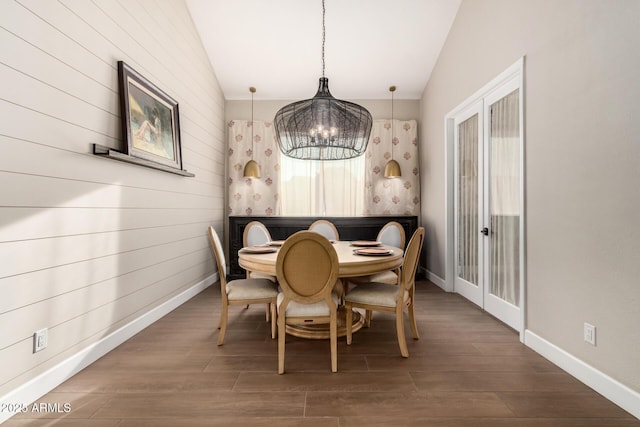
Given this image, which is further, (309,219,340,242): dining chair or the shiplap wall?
(309,219,340,242): dining chair

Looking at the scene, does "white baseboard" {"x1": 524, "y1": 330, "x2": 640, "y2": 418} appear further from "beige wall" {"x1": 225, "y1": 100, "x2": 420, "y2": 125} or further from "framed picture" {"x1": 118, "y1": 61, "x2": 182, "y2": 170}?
"beige wall" {"x1": 225, "y1": 100, "x2": 420, "y2": 125}

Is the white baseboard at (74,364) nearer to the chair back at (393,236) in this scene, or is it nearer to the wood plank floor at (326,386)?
the wood plank floor at (326,386)

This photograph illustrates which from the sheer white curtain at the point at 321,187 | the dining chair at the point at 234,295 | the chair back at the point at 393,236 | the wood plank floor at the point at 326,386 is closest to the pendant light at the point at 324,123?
the dining chair at the point at 234,295

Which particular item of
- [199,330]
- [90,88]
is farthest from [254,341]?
[90,88]

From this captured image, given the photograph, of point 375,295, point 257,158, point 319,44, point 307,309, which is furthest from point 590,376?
point 257,158

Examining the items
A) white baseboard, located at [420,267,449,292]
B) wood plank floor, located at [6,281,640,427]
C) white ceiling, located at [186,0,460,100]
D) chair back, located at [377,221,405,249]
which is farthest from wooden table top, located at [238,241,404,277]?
white ceiling, located at [186,0,460,100]

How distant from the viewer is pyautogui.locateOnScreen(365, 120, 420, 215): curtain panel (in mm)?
5223

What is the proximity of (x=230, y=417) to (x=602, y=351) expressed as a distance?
6.87 feet

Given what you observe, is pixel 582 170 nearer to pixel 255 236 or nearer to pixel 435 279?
pixel 435 279

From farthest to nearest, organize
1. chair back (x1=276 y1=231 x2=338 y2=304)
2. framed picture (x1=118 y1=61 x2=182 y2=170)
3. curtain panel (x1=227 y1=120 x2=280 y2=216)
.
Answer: curtain panel (x1=227 y1=120 x2=280 y2=216) < framed picture (x1=118 y1=61 x2=182 y2=170) < chair back (x1=276 y1=231 x2=338 y2=304)

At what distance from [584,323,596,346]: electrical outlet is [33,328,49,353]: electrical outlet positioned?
3.17 metres

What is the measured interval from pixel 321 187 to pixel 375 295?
3.02 metres

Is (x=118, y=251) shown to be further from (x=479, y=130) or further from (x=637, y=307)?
(x=479, y=130)

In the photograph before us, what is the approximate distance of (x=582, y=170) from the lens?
2027mm
